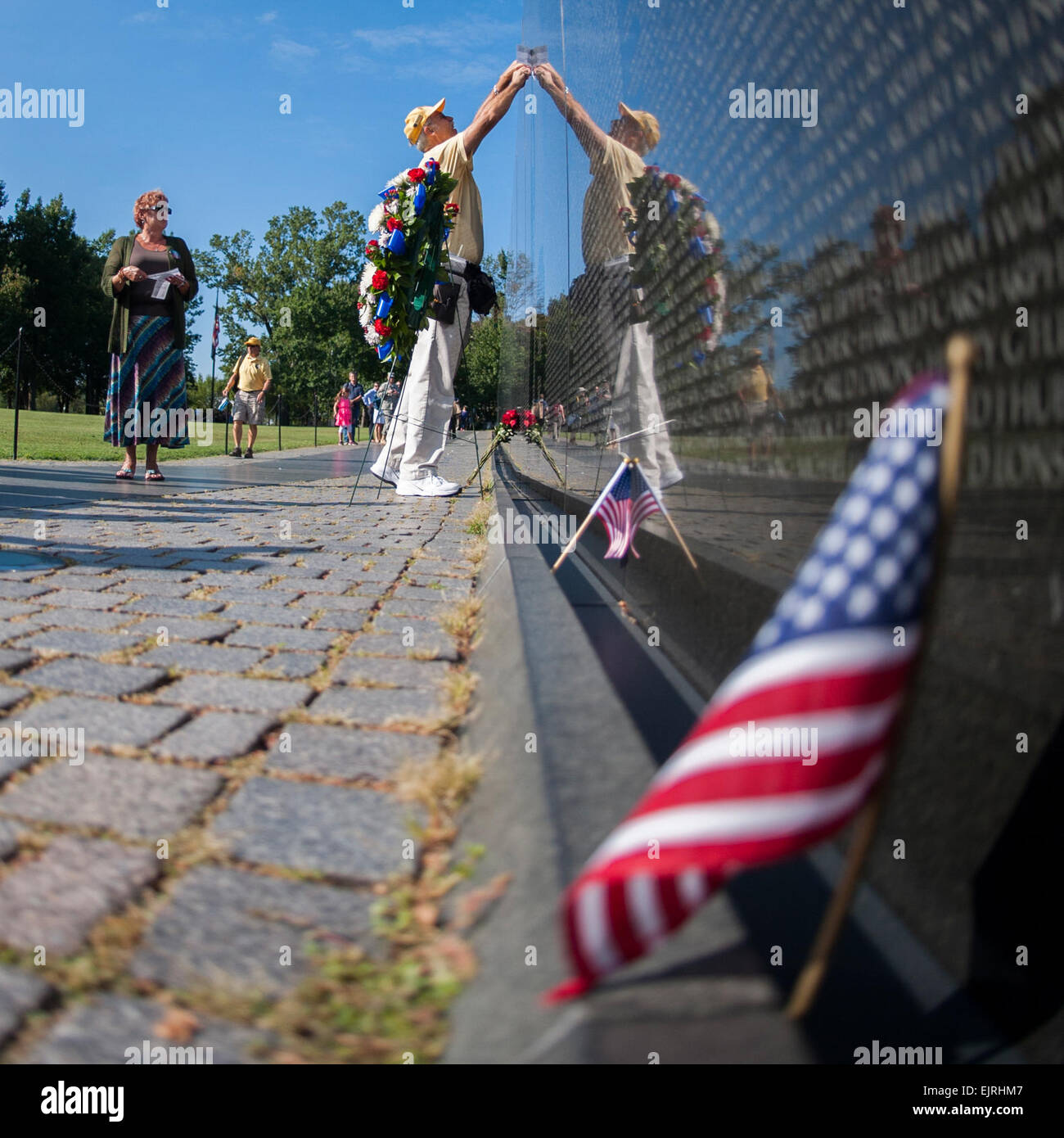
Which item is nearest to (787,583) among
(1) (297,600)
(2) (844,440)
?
(2) (844,440)

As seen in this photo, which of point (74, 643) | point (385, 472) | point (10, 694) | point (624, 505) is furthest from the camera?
point (385, 472)

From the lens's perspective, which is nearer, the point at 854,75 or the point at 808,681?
the point at 808,681

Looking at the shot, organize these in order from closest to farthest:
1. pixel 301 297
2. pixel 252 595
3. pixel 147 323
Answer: pixel 252 595, pixel 147 323, pixel 301 297

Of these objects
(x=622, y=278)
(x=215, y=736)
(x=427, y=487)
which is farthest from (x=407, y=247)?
(x=215, y=736)

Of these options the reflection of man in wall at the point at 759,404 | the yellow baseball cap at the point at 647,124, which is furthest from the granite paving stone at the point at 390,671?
the yellow baseball cap at the point at 647,124

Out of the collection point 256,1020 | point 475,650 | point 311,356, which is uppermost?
point 311,356

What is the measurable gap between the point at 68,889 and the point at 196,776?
20.6 inches

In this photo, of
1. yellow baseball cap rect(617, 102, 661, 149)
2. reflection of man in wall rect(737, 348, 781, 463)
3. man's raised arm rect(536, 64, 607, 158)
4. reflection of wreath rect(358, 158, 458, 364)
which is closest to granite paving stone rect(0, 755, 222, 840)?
reflection of man in wall rect(737, 348, 781, 463)

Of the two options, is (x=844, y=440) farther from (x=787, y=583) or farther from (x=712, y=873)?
(x=712, y=873)

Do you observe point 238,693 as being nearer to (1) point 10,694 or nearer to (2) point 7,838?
(1) point 10,694

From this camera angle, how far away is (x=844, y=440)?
82.4 inches

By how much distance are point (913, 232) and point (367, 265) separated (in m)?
7.52

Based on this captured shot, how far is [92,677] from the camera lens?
9.50 ft

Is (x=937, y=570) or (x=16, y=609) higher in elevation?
(x=937, y=570)
